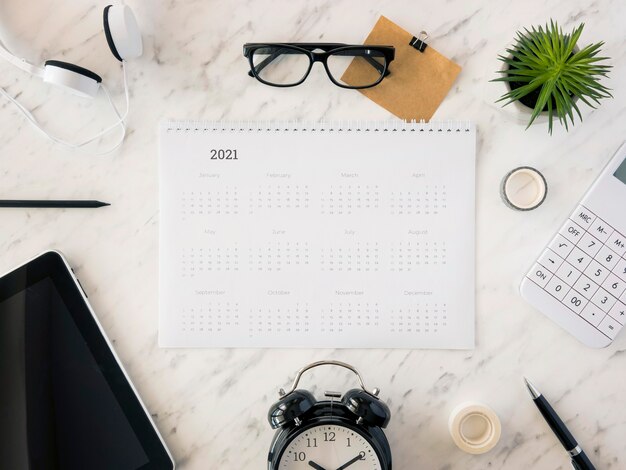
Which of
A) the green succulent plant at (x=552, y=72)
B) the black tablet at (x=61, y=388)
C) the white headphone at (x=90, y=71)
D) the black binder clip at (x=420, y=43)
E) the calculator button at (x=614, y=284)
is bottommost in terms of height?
the black tablet at (x=61, y=388)

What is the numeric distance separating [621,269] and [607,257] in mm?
30

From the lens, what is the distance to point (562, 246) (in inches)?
35.4

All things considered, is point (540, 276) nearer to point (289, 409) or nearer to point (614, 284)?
point (614, 284)

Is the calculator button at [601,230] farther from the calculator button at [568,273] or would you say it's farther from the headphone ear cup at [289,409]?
the headphone ear cup at [289,409]

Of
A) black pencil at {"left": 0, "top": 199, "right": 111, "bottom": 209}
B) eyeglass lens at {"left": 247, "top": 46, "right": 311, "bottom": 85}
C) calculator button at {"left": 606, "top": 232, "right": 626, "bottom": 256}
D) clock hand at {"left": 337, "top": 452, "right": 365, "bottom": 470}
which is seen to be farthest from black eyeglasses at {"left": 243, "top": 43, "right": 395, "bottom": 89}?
clock hand at {"left": 337, "top": 452, "right": 365, "bottom": 470}

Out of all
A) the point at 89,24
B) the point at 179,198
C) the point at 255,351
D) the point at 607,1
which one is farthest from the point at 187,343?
the point at 607,1

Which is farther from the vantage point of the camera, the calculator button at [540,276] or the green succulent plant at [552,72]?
the calculator button at [540,276]

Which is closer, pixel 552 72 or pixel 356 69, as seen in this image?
pixel 552 72

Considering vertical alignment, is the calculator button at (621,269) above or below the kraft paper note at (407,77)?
below

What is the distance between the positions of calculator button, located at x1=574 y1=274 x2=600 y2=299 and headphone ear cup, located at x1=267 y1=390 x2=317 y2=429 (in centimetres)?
48

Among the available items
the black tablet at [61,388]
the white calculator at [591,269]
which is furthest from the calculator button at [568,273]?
the black tablet at [61,388]

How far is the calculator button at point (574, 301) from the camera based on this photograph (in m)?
0.90

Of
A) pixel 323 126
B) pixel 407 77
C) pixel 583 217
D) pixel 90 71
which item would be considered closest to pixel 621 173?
pixel 583 217

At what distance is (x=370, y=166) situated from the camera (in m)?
0.91
